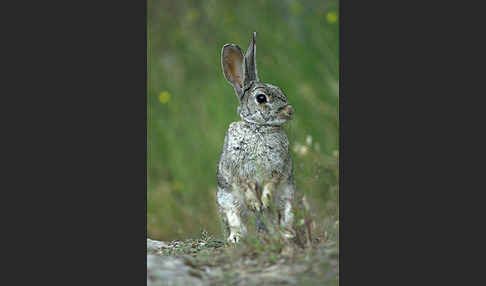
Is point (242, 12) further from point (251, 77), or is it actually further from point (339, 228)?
point (339, 228)

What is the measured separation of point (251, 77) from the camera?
654cm

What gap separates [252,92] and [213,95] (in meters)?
1.82

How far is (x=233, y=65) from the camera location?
6.66 metres

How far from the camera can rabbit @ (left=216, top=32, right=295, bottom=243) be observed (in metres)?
6.32

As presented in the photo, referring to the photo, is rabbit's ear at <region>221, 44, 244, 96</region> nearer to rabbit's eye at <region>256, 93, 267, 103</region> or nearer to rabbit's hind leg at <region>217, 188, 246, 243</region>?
rabbit's eye at <region>256, 93, 267, 103</region>

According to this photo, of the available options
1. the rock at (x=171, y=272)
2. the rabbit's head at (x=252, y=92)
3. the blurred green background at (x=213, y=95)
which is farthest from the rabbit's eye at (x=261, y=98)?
the rock at (x=171, y=272)

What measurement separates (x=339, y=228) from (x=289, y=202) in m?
0.51

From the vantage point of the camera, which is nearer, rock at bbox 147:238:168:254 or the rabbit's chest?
rock at bbox 147:238:168:254

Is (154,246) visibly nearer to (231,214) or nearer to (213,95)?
(231,214)

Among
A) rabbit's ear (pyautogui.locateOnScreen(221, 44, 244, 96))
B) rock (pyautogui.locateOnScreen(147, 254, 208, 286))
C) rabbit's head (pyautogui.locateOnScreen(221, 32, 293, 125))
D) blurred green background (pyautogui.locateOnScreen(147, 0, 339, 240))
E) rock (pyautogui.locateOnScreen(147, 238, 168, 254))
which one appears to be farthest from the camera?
blurred green background (pyautogui.locateOnScreen(147, 0, 339, 240))

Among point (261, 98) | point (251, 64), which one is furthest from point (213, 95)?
point (261, 98)

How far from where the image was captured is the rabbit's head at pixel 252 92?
20.9 feet

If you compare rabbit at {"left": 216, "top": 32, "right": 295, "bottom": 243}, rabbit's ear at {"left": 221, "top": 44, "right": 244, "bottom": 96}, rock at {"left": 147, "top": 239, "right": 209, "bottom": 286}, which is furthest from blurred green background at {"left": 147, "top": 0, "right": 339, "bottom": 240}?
rock at {"left": 147, "top": 239, "right": 209, "bottom": 286}

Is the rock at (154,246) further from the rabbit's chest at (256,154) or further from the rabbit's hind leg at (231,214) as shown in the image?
the rabbit's chest at (256,154)
